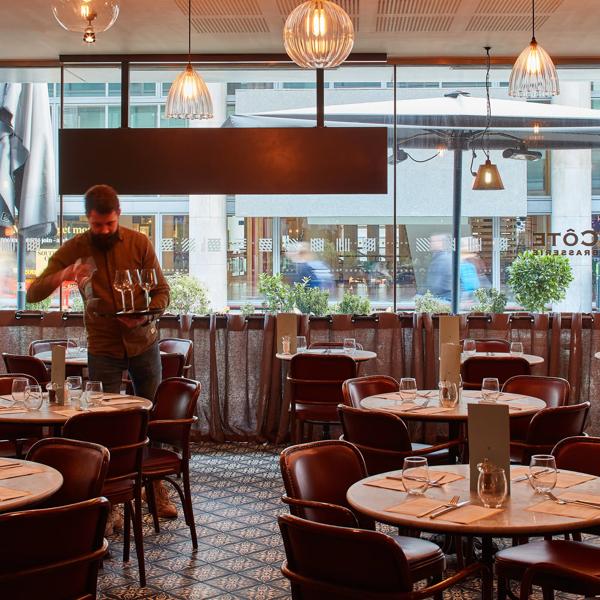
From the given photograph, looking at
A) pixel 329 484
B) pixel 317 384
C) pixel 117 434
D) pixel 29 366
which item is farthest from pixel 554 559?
pixel 29 366

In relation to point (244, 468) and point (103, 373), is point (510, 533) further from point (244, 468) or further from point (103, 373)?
point (244, 468)

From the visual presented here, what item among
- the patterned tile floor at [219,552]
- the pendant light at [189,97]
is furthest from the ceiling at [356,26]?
the patterned tile floor at [219,552]

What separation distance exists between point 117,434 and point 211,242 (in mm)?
4753

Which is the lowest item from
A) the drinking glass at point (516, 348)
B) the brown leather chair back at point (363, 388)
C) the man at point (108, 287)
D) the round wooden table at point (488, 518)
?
the round wooden table at point (488, 518)

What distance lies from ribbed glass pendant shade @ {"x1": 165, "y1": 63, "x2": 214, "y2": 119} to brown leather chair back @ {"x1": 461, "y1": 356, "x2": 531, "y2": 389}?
2.80 m

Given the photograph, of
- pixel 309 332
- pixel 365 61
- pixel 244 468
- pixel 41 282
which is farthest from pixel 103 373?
pixel 365 61

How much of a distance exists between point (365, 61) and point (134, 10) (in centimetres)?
230

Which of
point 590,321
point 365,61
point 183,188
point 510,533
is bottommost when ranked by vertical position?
point 510,533

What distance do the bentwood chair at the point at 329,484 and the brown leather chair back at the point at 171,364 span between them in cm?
369

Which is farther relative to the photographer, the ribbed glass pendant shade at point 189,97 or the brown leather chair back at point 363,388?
the ribbed glass pendant shade at point 189,97

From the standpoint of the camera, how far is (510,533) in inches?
114

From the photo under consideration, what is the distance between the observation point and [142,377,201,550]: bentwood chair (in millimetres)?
5320

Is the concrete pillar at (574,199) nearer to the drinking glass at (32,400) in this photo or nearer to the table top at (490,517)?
the drinking glass at (32,400)

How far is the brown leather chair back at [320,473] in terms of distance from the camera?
11.6ft
